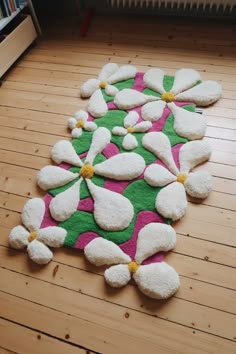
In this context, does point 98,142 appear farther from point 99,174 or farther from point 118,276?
point 118,276

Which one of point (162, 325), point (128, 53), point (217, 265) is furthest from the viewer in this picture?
point (128, 53)

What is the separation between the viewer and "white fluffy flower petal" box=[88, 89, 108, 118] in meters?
1.76

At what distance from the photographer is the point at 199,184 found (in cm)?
139

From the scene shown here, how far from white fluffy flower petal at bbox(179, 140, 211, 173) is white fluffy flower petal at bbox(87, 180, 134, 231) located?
12.7 inches

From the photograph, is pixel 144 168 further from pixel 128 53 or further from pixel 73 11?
pixel 73 11

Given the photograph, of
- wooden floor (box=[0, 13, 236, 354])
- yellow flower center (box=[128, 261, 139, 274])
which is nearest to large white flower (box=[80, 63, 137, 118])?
wooden floor (box=[0, 13, 236, 354])

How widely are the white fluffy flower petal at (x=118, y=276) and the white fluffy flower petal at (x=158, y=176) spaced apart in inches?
16.0

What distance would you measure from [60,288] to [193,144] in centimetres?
90

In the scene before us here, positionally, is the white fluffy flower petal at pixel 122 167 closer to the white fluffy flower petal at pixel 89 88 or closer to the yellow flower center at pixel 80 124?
the yellow flower center at pixel 80 124

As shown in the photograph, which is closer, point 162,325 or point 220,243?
point 162,325

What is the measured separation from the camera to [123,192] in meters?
1.43

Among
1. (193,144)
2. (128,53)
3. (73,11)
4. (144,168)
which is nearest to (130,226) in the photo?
(144,168)

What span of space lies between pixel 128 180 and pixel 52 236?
0.43 m

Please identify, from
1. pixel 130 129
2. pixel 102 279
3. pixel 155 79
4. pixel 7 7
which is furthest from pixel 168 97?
pixel 7 7
